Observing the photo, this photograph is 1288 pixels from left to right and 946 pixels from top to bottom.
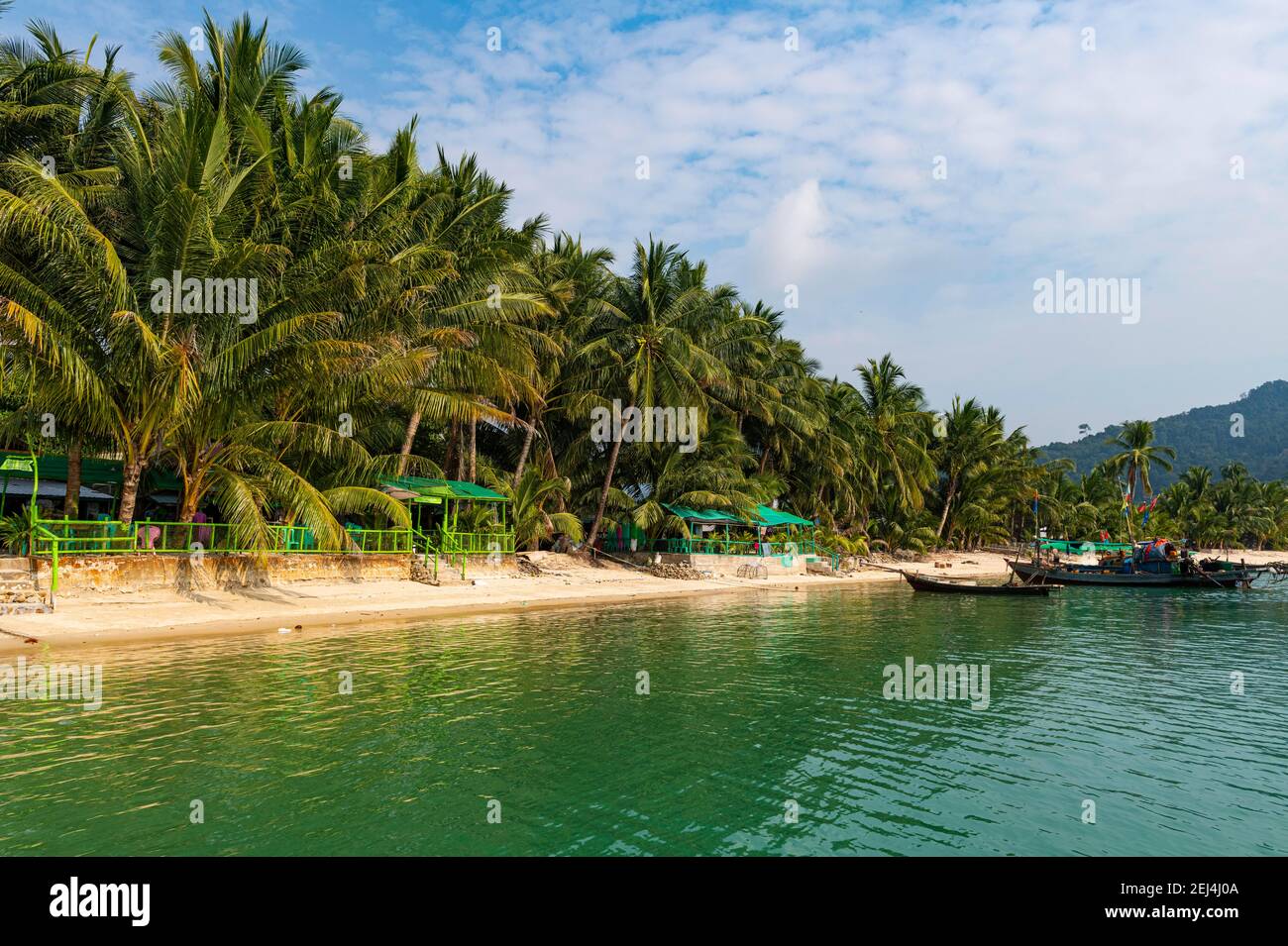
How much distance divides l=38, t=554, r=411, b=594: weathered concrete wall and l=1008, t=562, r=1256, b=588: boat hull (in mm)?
36540

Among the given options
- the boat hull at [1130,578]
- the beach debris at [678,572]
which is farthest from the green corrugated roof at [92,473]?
the boat hull at [1130,578]

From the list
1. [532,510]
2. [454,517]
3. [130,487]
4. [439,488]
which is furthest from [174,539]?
[532,510]

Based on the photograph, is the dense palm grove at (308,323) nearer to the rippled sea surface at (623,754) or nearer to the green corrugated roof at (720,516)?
the green corrugated roof at (720,516)

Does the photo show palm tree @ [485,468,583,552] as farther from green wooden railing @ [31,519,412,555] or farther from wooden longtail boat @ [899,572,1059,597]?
wooden longtail boat @ [899,572,1059,597]

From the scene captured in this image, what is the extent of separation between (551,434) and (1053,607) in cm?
2591

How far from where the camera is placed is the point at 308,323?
20312 mm

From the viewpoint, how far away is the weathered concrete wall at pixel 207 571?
18.2m

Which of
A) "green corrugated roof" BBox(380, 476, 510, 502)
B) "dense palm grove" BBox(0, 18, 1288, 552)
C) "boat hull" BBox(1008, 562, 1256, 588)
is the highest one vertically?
"dense palm grove" BBox(0, 18, 1288, 552)

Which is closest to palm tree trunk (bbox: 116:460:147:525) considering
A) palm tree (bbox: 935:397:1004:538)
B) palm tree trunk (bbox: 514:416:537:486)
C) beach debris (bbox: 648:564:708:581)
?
palm tree trunk (bbox: 514:416:537:486)

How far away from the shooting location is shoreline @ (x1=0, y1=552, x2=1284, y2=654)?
16312mm

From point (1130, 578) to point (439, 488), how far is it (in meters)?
40.4
